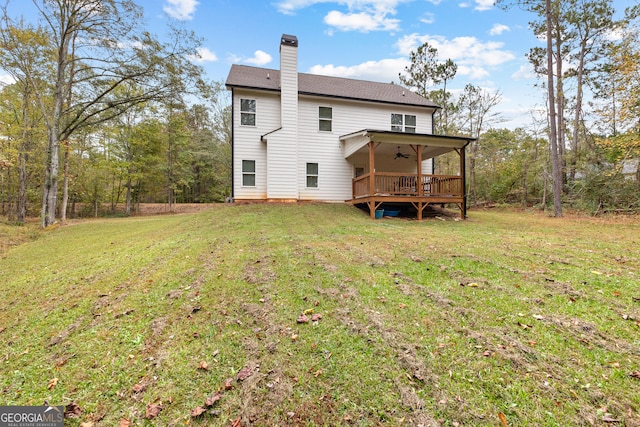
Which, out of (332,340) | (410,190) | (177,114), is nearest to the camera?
(332,340)

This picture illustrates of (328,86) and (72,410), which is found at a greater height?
(328,86)

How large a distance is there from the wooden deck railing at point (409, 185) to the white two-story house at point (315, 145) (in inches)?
1.7

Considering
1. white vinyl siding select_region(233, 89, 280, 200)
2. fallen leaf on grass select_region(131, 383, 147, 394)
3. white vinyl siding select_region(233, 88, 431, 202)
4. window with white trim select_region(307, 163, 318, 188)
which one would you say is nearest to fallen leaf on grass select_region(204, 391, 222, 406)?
fallen leaf on grass select_region(131, 383, 147, 394)

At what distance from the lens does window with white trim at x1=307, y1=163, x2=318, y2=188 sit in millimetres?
14031

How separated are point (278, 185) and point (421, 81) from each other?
18.2 m

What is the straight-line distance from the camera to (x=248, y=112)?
531 inches

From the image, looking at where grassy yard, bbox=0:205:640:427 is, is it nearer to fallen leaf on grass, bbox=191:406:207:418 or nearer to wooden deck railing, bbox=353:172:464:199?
fallen leaf on grass, bbox=191:406:207:418

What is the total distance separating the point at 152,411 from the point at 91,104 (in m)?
16.7

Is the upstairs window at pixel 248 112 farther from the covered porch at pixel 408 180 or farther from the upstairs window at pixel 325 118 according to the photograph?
the covered porch at pixel 408 180

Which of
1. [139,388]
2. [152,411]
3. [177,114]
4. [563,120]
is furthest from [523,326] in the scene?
[177,114]

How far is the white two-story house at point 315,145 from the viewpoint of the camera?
39.5 ft

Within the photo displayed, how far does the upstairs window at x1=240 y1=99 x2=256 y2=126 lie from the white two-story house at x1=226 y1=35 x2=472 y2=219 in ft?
0.15

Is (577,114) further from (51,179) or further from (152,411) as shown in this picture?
(51,179)

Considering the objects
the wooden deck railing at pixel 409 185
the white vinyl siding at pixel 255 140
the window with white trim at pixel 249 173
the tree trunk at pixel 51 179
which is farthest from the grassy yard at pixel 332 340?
the tree trunk at pixel 51 179
